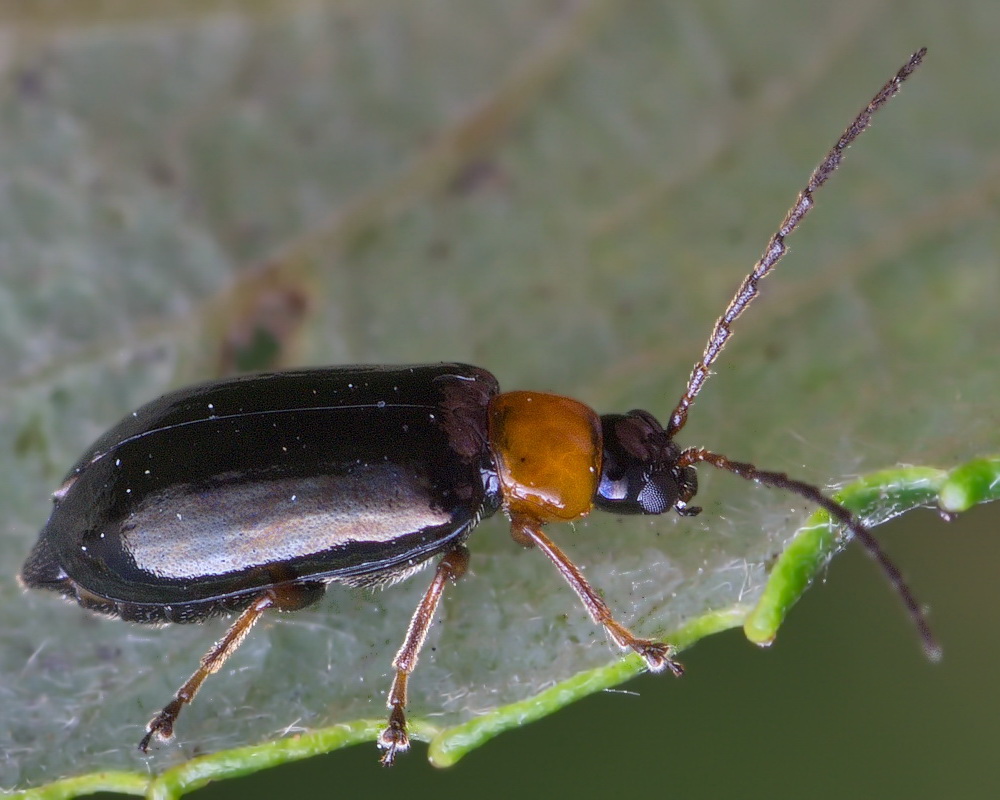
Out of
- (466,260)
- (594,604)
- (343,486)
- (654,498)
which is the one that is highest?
(466,260)

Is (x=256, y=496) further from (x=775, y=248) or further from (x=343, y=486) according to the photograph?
(x=775, y=248)

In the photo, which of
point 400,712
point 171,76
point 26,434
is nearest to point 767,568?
point 400,712

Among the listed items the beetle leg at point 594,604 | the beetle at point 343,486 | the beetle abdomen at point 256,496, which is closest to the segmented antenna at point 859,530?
the beetle at point 343,486

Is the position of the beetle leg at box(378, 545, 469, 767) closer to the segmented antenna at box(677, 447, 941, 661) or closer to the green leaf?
the green leaf

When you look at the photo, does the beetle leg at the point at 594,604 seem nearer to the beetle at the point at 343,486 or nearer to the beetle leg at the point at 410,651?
the beetle at the point at 343,486

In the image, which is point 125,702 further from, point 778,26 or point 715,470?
point 778,26

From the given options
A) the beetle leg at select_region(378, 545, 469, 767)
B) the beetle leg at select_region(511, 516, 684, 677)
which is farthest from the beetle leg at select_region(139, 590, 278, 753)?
the beetle leg at select_region(511, 516, 684, 677)

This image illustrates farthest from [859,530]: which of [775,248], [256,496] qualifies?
Answer: [256,496]
